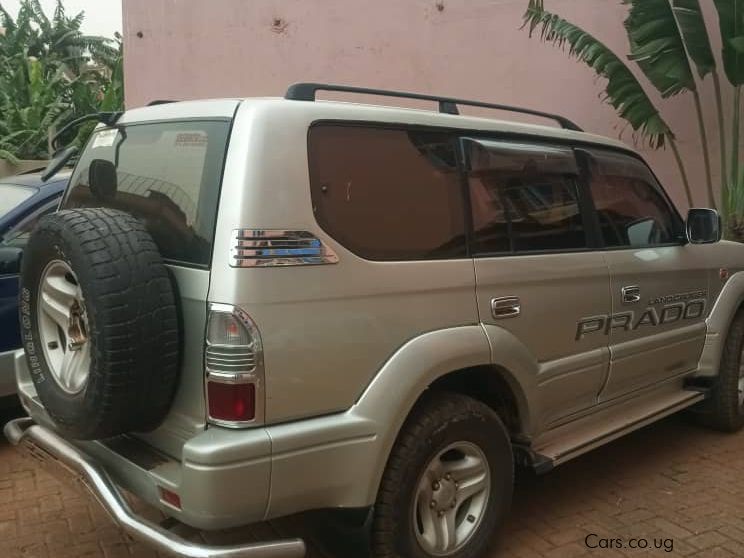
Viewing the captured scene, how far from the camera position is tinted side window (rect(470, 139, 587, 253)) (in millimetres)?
3156

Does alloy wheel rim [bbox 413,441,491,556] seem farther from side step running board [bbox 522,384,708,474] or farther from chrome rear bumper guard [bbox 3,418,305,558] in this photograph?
chrome rear bumper guard [bbox 3,418,305,558]

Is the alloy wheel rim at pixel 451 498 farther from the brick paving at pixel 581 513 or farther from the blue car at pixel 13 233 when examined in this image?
the blue car at pixel 13 233

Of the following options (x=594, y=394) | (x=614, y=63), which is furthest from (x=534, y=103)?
(x=594, y=394)

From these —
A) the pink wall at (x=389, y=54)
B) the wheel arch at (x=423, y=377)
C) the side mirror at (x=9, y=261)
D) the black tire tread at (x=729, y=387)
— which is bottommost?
the black tire tread at (x=729, y=387)

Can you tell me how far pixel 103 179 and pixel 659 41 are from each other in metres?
5.01

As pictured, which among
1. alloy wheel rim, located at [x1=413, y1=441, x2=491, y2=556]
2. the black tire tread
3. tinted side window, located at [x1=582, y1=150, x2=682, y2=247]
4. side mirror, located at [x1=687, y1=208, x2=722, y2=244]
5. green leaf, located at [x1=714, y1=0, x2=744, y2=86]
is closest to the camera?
alloy wheel rim, located at [x1=413, y1=441, x2=491, y2=556]

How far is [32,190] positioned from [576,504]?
12.6 feet

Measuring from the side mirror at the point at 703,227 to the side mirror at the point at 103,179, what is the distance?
3.15 meters

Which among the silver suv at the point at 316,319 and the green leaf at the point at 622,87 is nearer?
the silver suv at the point at 316,319

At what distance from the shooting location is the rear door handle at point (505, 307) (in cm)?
303

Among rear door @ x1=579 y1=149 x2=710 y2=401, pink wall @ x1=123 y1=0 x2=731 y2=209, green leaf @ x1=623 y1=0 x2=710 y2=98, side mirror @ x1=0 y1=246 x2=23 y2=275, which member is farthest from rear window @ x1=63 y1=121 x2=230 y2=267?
pink wall @ x1=123 y1=0 x2=731 y2=209

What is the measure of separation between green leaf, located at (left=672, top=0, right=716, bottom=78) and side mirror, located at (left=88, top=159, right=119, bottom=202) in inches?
200

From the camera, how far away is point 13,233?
14.9 feet

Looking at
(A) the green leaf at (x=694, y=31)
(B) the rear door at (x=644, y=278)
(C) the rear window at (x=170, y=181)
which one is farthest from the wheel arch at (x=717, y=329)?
(C) the rear window at (x=170, y=181)
